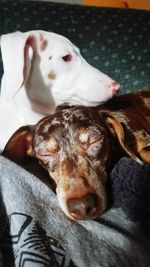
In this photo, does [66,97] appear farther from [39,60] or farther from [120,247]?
[120,247]

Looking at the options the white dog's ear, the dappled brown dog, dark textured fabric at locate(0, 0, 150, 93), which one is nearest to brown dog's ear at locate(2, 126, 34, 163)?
the dappled brown dog

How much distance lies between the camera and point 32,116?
134cm

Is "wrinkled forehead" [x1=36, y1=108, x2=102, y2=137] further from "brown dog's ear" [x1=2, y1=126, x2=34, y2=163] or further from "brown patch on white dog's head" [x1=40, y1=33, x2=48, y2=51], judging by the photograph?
"brown patch on white dog's head" [x1=40, y1=33, x2=48, y2=51]

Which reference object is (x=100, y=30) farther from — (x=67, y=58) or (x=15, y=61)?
(x=15, y=61)

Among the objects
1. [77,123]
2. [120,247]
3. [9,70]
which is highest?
[9,70]

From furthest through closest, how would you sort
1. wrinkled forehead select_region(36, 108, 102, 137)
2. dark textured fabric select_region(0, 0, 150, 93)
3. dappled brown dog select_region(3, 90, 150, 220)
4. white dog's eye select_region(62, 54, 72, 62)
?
dark textured fabric select_region(0, 0, 150, 93), white dog's eye select_region(62, 54, 72, 62), wrinkled forehead select_region(36, 108, 102, 137), dappled brown dog select_region(3, 90, 150, 220)

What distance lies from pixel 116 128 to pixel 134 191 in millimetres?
214

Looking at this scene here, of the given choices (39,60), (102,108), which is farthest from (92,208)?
(39,60)

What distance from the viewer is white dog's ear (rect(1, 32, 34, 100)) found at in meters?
1.19

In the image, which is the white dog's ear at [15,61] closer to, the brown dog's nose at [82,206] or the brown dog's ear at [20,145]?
the brown dog's ear at [20,145]

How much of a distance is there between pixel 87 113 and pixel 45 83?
0.59ft

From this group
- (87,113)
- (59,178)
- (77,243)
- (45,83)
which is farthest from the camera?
(45,83)

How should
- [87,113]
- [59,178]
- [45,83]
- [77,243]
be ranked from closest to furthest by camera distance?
[77,243] < [59,178] < [87,113] < [45,83]

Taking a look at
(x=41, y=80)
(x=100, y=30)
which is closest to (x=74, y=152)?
(x=41, y=80)
